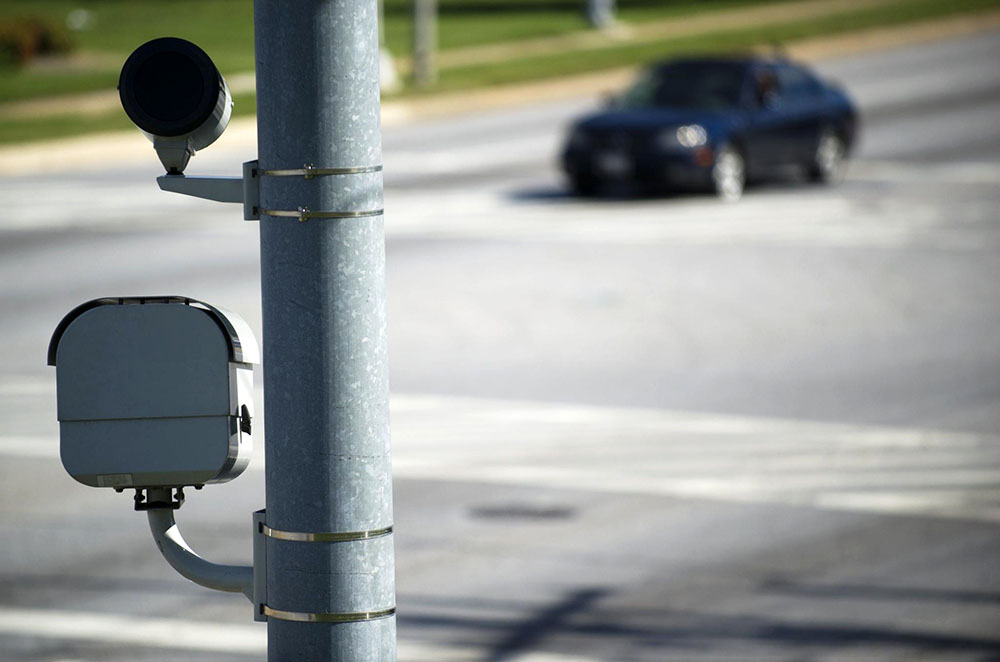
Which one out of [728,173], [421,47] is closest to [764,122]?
[728,173]

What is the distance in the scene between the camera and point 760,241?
57.0 feet

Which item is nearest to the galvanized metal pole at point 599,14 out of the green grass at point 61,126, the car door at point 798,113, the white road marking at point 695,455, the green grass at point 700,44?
the green grass at point 700,44

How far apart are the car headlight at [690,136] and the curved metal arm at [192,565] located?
1689cm

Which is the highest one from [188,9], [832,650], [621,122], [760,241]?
[188,9]

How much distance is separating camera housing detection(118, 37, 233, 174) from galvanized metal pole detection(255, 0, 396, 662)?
1.02ft

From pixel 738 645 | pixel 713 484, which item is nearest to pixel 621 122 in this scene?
pixel 713 484

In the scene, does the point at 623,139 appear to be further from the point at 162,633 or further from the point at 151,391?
the point at 151,391

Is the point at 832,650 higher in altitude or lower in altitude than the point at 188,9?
lower

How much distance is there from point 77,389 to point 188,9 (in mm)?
52754

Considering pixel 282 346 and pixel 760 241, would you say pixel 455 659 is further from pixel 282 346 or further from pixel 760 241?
pixel 760 241

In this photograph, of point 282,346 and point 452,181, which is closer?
point 282,346

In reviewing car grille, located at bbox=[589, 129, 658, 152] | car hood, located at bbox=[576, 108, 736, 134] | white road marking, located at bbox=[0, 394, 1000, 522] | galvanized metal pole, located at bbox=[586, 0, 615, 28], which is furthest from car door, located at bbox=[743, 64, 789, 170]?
galvanized metal pole, located at bbox=[586, 0, 615, 28]

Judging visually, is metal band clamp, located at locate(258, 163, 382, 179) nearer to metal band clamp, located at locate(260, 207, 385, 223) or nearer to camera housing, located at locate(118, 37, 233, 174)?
metal band clamp, located at locate(260, 207, 385, 223)

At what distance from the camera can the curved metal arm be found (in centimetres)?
336
